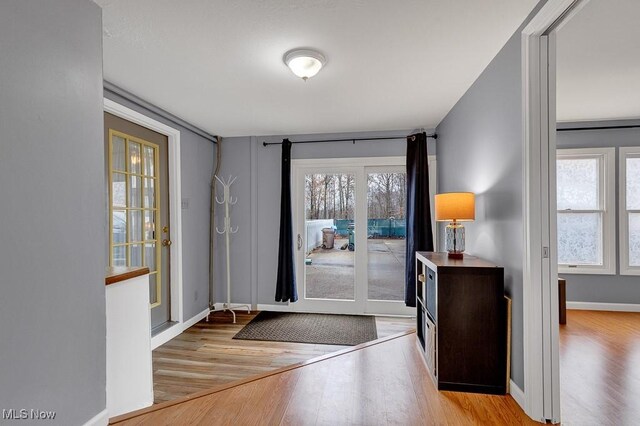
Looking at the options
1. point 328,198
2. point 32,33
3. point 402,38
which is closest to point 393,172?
point 328,198

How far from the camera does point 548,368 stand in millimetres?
1624

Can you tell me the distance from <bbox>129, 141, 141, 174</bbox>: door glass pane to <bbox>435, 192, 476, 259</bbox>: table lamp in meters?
2.93

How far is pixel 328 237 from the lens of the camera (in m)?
4.25

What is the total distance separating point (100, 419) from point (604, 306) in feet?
16.7

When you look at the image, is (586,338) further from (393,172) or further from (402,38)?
(402,38)

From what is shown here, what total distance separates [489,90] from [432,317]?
172 centimetres

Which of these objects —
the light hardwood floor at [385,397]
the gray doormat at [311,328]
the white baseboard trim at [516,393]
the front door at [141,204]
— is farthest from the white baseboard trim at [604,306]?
the front door at [141,204]

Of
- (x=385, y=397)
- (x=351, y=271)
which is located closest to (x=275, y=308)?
(x=351, y=271)

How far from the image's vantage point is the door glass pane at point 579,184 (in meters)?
3.75

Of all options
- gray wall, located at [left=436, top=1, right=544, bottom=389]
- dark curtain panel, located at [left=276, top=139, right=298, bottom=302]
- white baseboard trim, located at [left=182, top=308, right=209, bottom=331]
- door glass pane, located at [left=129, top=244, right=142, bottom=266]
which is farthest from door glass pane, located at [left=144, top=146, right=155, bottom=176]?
gray wall, located at [left=436, top=1, right=544, bottom=389]

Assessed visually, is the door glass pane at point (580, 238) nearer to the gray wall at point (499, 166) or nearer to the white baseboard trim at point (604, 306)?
the white baseboard trim at point (604, 306)

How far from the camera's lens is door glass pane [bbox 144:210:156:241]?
3216mm

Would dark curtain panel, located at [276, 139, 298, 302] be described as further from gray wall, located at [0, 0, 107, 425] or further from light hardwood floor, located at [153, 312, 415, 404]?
gray wall, located at [0, 0, 107, 425]

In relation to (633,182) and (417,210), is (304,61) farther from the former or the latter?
(633,182)
